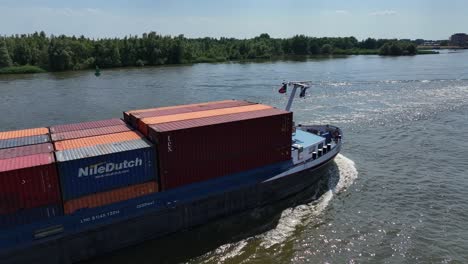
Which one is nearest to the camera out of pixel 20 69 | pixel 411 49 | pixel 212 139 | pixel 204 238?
pixel 204 238

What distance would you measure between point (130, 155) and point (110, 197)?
2.18 m

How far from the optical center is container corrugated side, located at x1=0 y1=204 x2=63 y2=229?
15086 mm

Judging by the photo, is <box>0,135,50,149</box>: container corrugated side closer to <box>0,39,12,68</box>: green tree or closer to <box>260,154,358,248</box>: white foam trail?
<box>260,154,358,248</box>: white foam trail

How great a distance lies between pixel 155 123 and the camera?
19.6m

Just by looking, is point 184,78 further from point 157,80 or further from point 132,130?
point 132,130

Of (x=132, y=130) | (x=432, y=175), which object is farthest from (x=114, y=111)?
(x=432, y=175)

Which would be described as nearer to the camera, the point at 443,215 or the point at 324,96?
the point at 443,215

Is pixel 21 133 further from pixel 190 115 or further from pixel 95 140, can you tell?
pixel 190 115

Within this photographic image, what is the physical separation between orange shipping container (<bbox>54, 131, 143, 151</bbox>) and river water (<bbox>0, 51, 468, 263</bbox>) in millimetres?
5454

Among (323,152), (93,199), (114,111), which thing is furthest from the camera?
(114,111)

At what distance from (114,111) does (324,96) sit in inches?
1228

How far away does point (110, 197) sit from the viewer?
17.2 m

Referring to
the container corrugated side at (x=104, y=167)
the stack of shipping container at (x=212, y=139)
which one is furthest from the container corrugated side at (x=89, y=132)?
the container corrugated side at (x=104, y=167)

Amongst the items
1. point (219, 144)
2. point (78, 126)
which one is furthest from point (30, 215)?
point (219, 144)
